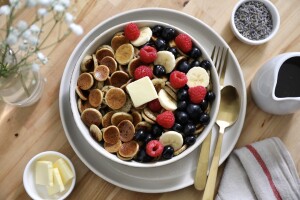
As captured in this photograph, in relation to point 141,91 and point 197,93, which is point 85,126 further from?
point 197,93

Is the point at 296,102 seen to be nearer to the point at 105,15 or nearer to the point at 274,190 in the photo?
the point at 274,190

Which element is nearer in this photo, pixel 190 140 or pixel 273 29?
pixel 190 140

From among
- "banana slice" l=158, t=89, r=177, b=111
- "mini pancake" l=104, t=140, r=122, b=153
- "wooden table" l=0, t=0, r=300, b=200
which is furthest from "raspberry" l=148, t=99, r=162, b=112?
"wooden table" l=0, t=0, r=300, b=200

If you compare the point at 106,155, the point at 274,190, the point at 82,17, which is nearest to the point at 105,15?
the point at 82,17

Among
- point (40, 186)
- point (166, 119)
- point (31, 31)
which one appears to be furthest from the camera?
point (40, 186)

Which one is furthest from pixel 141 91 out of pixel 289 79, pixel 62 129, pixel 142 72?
pixel 289 79

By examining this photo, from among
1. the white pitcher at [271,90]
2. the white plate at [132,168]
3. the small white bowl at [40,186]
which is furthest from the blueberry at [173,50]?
the small white bowl at [40,186]

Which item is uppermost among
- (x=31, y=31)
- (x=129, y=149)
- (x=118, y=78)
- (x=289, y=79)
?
(x=31, y=31)
